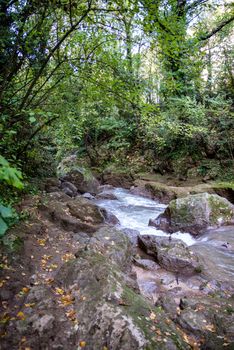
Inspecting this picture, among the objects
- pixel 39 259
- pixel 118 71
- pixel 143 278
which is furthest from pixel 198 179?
pixel 39 259

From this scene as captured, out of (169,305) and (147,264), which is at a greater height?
(169,305)

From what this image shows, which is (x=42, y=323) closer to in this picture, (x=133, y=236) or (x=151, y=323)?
(x=151, y=323)

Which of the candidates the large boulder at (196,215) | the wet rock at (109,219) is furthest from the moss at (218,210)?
the wet rock at (109,219)

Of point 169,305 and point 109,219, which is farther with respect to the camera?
point 109,219

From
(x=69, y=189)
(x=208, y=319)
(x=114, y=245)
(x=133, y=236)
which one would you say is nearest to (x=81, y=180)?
(x=69, y=189)

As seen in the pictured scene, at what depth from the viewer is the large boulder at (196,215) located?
784cm

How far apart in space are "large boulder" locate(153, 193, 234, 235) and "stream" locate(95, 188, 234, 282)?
0.23 metres

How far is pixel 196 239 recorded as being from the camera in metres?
7.45

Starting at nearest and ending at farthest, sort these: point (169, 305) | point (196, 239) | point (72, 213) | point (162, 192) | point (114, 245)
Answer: point (169, 305) → point (114, 245) → point (72, 213) → point (196, 239) → point (162, 192)

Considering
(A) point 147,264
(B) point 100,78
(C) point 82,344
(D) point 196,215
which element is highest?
(B) point 100,78

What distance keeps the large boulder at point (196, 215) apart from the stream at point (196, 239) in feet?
0.76

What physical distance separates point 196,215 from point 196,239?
2.65 feet

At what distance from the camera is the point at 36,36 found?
14.4ft

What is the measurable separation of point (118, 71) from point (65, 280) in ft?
11.7
